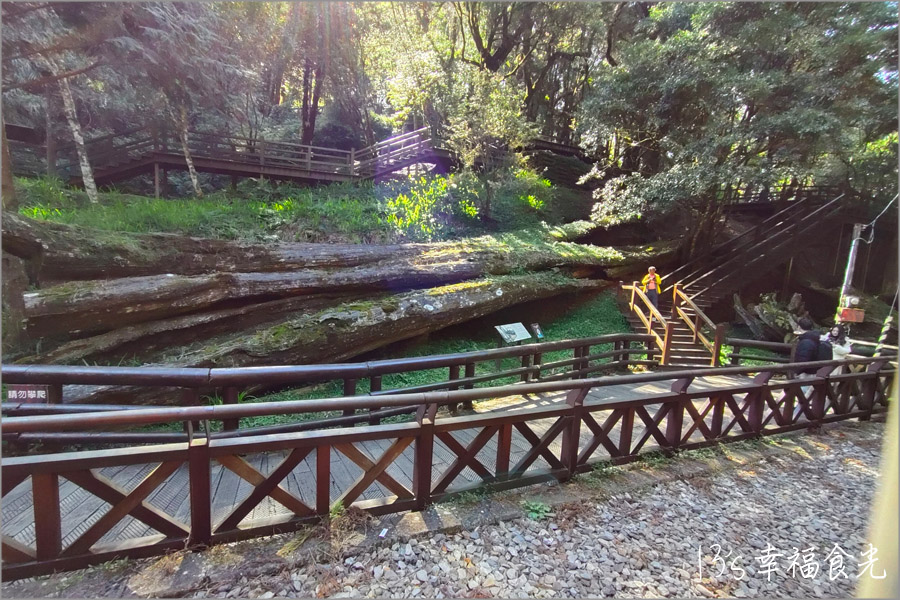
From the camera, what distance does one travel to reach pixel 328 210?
10875mm

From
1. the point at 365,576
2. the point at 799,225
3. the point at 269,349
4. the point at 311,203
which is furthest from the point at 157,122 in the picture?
the point at 799,225

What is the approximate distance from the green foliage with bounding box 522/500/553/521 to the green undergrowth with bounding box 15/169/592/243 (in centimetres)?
786

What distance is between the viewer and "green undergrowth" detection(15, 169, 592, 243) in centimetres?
857

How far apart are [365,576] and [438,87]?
1408 centimetres

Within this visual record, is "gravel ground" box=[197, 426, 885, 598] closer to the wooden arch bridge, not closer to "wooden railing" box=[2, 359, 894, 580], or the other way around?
"wooden railing" box=[2, 359, 894, 580]

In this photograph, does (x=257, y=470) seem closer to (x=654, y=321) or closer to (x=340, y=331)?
(x=340, y=331)

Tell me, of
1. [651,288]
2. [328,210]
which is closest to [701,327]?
[651,288]

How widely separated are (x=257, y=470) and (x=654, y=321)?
388 inches

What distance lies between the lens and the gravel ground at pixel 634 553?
2627 millimetres

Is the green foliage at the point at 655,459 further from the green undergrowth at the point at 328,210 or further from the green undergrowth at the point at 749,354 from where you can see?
the green undergrowth at the point at 328,210

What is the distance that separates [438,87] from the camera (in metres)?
13.2

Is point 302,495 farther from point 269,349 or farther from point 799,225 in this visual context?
point 799,225

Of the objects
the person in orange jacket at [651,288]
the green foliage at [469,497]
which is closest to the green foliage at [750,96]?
the person in orange jacket at [651,288]

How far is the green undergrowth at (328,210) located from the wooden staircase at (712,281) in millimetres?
4943
